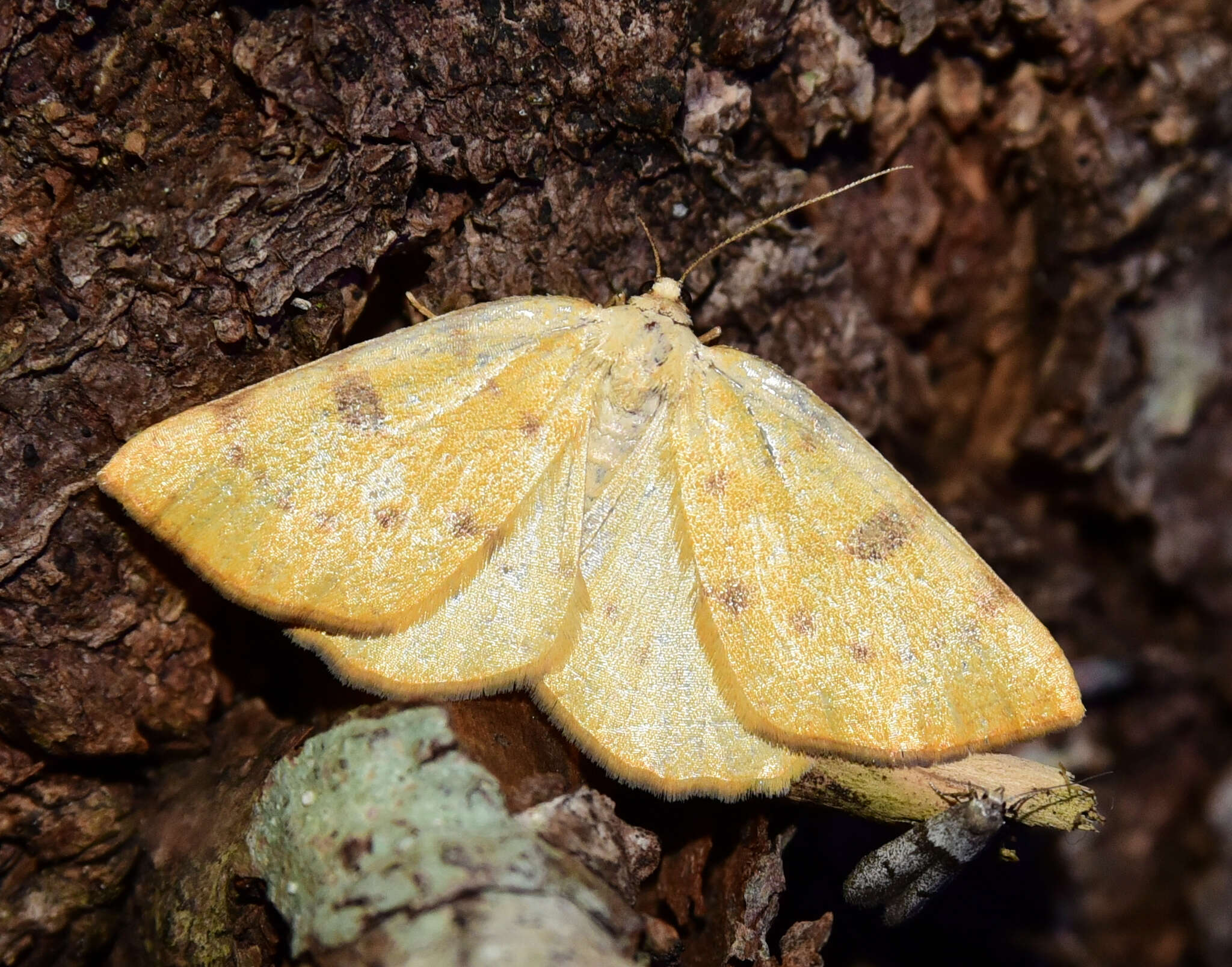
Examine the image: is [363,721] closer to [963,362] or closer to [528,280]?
[528,280]

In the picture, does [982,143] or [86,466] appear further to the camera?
[982,143]

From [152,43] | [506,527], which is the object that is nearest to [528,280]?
[506,527]

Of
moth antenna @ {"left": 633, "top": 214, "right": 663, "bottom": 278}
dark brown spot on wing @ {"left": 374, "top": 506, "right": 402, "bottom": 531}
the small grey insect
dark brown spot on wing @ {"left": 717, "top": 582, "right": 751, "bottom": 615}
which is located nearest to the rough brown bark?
moth antenna @ {"left": 633, "top": 214, "right": 663, "bottom": 278}

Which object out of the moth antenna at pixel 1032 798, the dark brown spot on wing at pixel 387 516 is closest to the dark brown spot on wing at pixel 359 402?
the dark brown spot on wing at pixel 387 516

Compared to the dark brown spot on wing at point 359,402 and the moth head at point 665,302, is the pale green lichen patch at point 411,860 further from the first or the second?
the moth head at point 665,302

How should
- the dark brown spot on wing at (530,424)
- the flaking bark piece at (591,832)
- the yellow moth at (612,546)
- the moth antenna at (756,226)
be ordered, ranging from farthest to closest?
the moth antenna at (756,226) → the dark brown spot on wing at (530,424) → the yellow moth at (612,546) → the flaking bark piece at (591,832)

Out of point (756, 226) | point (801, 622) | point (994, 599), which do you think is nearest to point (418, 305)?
point (756, 226)

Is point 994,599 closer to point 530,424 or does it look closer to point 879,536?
point 879,536

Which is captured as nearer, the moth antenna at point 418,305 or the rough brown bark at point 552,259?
the rough brown bark at point 552,259
